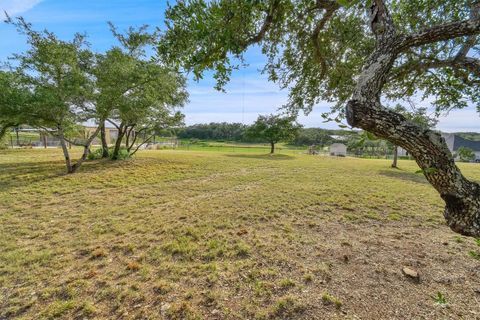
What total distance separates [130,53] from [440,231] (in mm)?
14544

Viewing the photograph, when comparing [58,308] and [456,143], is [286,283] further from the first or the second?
[456,143]

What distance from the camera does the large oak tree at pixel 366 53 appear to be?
1.28 meters

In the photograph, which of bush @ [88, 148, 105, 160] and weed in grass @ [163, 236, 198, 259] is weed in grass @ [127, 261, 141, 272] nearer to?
weed in grass @ [163, 236, 198, 259]

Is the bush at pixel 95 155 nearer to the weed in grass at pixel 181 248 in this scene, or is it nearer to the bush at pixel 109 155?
the bush at pixel 109 155

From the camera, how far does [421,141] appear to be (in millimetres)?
1245

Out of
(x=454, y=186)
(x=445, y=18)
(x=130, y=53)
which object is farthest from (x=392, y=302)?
(x=130, y=53)

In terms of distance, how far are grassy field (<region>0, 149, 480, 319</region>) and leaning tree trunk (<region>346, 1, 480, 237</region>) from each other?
0.30m

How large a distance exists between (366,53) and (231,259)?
335cm

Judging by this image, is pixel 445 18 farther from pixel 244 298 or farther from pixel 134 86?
pixel 134 86

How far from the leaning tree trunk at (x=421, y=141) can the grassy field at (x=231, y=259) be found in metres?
0.30

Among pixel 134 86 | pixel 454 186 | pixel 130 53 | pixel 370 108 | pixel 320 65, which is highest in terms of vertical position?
pixel 130 53

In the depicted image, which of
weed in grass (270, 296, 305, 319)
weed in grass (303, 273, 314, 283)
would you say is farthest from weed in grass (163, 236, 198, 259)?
weed in grass (303, 273, 314, 283)

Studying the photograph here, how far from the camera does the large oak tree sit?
4.20 feet

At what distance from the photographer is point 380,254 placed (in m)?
3.34
